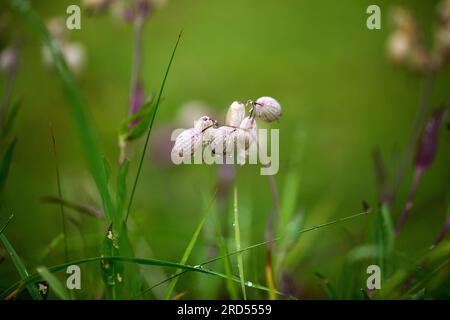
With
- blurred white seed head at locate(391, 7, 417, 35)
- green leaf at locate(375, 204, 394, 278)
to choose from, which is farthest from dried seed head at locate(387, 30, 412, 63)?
green leaf at locate(375, 204, 394, 278)

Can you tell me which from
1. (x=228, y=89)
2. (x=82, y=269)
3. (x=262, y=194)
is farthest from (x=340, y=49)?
(x=82, y=269)

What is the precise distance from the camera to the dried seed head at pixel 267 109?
47cm

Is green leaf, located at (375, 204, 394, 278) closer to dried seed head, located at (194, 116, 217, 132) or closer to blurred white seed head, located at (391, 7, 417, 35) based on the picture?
dried seed head, located at (194, 116, 217, 132)

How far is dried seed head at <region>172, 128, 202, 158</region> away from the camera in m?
0.45

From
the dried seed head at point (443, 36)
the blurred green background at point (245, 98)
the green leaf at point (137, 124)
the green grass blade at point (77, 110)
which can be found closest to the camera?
the green grass blade at point (77, 110)

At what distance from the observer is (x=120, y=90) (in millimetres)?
1366

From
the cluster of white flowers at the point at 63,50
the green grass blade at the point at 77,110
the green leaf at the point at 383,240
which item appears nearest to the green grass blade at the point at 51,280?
the green grass blade at the point at 77,110

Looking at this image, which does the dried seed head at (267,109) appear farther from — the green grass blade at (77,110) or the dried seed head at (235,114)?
the green grass blade at (77,110)

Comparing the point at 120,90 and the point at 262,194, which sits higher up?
the point at 120,90

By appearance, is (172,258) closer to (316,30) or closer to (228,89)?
(228,89)

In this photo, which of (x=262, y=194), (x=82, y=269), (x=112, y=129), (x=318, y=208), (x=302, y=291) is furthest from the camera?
(x=112, y=129)

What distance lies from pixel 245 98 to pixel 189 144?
0.83 m

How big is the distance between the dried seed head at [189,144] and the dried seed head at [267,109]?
0.06m

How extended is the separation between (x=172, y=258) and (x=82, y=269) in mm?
311
